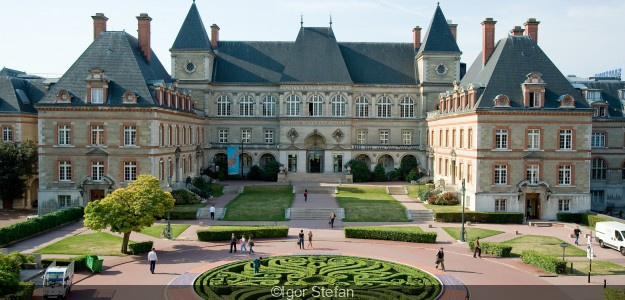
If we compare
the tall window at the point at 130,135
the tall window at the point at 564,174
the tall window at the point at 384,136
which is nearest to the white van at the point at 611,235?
the tall window at the point at 564,174

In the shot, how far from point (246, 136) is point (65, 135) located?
29.1 meters

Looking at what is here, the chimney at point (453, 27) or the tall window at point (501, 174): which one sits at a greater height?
the chimney at point (453, 27)

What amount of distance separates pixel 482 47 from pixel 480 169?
579 inches

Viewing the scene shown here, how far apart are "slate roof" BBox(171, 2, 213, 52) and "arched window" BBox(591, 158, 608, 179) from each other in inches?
1942

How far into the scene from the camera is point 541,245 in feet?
129

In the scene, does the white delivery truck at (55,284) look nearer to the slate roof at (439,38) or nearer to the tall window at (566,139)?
the tall window at (566,139)

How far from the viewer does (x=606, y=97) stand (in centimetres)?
6438

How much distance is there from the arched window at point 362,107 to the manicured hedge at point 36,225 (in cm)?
3945

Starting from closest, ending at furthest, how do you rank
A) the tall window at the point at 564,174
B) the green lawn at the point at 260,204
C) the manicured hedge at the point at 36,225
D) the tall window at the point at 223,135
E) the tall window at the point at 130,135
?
the manicured hedge at the point at 36,225 → the green lawn at the point at 260,204 → the tall window at the point at 130,135 → the tall window at the point at 564,174 → the tall window at the point at 223,135

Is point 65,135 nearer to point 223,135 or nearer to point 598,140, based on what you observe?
point 223,135

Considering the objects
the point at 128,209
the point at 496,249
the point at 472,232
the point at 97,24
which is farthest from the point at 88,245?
the point at 472,232

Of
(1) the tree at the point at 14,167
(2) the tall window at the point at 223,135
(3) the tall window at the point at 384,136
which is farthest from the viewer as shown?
(2) the tall window at the point at 223,135

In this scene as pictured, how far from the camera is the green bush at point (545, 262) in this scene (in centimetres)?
3120

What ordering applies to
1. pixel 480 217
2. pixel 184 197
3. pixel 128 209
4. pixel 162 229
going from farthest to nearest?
1. pixel 184 197
2. pixel 480 217
3. pixel 162 229
4. pixel 128 209
